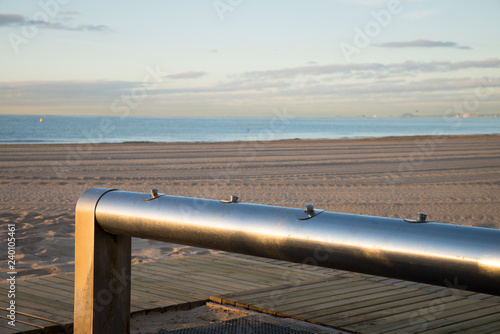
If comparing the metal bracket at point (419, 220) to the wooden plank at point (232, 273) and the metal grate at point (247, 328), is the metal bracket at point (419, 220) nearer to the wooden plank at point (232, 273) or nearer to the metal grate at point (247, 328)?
the metal grate at point (247, 328)

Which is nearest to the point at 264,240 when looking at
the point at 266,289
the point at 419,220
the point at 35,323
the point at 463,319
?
the point at 419,220

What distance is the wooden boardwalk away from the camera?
3666mm

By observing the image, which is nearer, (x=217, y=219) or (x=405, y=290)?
(x=217, y=219)

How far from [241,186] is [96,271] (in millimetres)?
10514

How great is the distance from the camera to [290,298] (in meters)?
4.30

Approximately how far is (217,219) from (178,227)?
0.21 meters

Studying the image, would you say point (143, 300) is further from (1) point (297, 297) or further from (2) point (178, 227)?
(2) point (178, 227)

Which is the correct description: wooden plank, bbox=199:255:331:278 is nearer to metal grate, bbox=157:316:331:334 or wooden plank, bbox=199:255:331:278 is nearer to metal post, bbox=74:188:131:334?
metal grate, bbox=157:316:331:334

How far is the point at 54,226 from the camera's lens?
315 inches

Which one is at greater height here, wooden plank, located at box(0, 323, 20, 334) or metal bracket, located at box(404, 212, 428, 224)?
metal bracket, located at box(404, 212, 428, 224)

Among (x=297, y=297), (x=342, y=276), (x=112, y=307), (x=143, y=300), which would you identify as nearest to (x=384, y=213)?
(x=342, y=276)

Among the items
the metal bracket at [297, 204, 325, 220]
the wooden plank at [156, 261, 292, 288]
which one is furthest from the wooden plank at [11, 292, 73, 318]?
the metal bracket at [297, 204, 325, 220]

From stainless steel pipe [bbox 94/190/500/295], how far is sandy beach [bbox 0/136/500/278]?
3561 mm

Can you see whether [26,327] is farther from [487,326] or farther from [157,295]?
[487,326]
